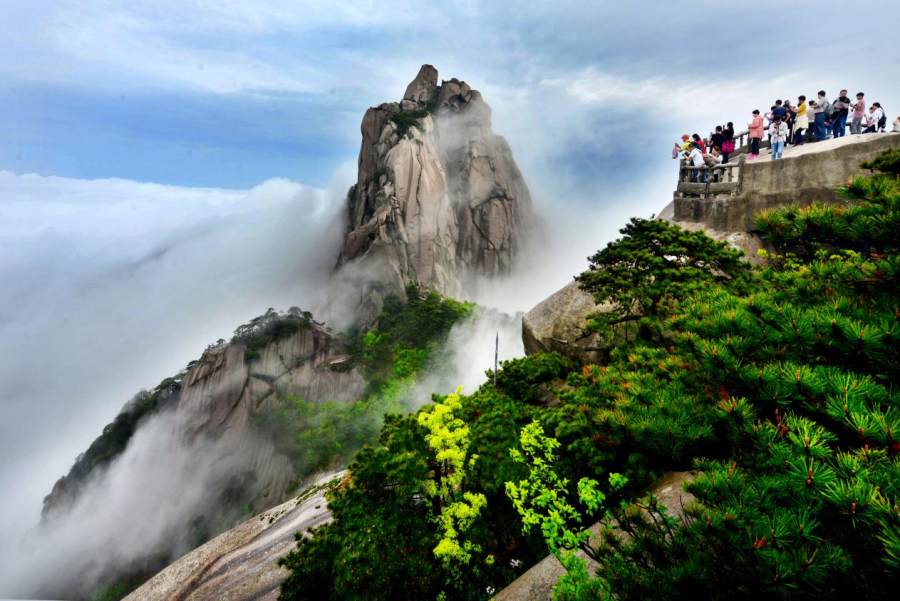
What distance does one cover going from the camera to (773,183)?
53.5ft

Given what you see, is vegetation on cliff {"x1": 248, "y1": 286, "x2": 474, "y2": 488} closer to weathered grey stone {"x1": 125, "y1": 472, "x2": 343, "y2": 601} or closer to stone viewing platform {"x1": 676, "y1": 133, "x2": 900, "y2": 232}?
weathered grey stone {"x1": 125, "y1": 472, "x2": 343, "y2": 601}

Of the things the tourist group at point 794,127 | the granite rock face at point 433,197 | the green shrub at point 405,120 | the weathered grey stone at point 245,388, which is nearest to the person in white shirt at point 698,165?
the tourist group at point 794,127

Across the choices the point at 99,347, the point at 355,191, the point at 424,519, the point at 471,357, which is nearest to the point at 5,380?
the point at 99,347

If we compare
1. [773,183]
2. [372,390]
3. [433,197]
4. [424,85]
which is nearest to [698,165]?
[773,183]

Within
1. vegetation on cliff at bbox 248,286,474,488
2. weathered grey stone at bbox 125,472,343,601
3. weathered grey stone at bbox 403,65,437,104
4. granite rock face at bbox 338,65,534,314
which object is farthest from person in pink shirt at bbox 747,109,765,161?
weathered grey stone at bbox 403,65,437,104

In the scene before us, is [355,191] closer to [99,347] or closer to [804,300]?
[804,300]

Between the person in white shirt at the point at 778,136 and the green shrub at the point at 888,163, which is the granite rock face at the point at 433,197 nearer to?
the person in white shirt at the point at 778,136

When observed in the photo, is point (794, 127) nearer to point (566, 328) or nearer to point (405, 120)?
point (566, 328)

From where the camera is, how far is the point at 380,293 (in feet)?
227

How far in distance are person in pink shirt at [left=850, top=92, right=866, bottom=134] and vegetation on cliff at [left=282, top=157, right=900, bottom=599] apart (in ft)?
43.8

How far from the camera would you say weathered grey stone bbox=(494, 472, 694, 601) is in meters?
7.62

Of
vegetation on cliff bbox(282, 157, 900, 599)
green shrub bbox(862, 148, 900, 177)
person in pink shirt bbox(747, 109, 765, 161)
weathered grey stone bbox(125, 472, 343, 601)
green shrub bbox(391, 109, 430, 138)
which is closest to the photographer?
vegetation on cliff bbox(282, 157, 900, 599)

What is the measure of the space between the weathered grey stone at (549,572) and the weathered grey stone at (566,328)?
19.6 feet

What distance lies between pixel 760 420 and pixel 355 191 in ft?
281
